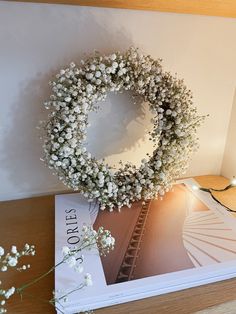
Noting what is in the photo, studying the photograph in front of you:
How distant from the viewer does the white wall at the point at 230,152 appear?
1.13m

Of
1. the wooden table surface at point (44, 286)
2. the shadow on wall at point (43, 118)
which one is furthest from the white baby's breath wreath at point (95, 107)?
the wooden table surface at point (44, 286)

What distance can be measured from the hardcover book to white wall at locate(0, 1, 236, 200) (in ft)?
0.69

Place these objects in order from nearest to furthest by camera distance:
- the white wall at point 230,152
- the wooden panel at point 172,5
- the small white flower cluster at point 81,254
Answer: the small white flower cluster at point 81,254
the wooden panel at point 172,5
the white wall at point 230,152

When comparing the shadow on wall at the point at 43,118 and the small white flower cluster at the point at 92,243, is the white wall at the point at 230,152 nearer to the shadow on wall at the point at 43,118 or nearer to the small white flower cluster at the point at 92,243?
the shadow on wall at the point at 43,118

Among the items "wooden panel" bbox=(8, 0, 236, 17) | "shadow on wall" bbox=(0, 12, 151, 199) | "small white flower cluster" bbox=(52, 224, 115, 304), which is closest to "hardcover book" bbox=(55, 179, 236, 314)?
"small white flower cluster" bbox=(52, 224, 115, 304)

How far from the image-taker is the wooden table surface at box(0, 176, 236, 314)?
2.02 feet

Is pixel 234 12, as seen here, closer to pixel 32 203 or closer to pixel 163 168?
pixel 163 168

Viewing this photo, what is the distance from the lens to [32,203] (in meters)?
1.00

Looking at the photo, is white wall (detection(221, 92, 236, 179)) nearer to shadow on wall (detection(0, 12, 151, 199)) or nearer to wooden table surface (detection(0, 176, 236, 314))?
shadow on wall (detection(0, 12, 151, 199))

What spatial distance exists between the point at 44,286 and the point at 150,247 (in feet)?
0.96

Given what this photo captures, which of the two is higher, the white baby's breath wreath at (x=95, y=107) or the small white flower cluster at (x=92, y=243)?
the white baby's breath wreath at (x=95, y=107)

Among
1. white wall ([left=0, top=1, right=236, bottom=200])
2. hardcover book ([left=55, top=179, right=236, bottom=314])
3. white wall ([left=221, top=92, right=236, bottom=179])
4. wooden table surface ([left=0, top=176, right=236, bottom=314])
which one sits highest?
white wall ([left=0, top=1, right=236, bottom=200])

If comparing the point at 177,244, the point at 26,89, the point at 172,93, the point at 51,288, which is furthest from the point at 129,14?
the point at 51,288

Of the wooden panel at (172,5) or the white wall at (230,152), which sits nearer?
the wooden panel at (172,5)
